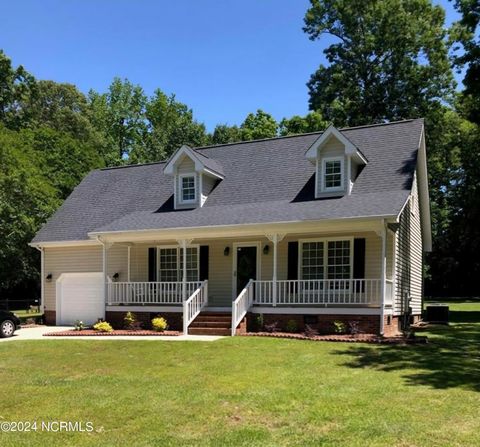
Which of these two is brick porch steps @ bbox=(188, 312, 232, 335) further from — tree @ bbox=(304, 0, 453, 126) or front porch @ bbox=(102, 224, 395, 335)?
tree @ bbox=(304, 0, 453, 126)

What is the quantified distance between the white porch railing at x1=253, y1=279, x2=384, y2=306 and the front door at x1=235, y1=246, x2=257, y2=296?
747 millimetres

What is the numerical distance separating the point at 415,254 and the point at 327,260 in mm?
6148

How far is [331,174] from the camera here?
17047 millimetres

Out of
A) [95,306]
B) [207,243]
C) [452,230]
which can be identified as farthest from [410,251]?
[452,230]

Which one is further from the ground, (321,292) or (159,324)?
(321,292)

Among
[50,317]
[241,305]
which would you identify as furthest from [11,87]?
[241,305]

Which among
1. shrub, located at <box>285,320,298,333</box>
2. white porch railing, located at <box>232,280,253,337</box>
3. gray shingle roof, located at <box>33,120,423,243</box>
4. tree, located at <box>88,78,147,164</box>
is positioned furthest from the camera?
tree, located at <box>88,78,147,164</box>

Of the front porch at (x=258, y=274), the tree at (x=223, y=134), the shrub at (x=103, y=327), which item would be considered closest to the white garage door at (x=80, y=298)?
the front porch at (x=258, y=274)

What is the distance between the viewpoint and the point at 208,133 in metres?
45.6

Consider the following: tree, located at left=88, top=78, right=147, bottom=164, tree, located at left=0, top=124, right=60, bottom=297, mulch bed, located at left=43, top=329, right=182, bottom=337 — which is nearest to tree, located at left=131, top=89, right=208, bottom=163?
tree, located at left=88, top=78, right=147, bottom=164

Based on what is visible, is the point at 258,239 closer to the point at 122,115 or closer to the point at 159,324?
the point at 159,324

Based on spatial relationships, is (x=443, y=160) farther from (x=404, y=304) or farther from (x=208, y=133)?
(x=208, y=133)

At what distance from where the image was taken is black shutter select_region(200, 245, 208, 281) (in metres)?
18.1

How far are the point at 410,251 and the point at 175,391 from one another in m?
13.7
